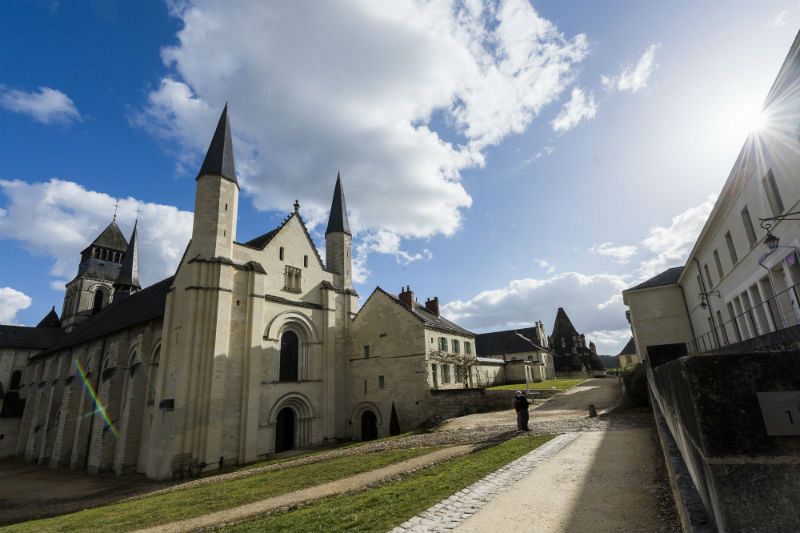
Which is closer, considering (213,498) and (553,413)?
(213,498)

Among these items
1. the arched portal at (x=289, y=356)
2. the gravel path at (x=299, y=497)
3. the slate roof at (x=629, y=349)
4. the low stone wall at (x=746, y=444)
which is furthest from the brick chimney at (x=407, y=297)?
the slate roof at (x=629, y=349)

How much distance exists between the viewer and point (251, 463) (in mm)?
21219

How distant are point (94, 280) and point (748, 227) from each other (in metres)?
67.1

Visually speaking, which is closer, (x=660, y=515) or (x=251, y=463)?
(x=660, y=515)

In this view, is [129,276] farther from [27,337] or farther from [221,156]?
[221,156]

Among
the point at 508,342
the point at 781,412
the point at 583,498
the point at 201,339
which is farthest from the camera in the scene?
the point at 508,342

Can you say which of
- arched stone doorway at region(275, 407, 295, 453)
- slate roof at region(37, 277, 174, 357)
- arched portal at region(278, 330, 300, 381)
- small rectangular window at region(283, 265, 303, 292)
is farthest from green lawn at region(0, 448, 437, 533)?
slate roof at region(37, 277, 174, 357)

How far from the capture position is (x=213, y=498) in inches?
484

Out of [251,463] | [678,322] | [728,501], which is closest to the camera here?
[728,501]

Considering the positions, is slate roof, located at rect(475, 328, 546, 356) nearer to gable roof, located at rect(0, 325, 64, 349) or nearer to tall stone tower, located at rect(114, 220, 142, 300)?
tall stone tower, located at rect(114, 220, 142, 300)

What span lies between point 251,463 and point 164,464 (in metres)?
4.24

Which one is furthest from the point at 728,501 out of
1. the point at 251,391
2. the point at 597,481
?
the point at 251,391

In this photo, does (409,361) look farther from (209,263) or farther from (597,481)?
Result: (597,481)

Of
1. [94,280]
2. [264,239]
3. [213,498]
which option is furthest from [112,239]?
[213,498]
